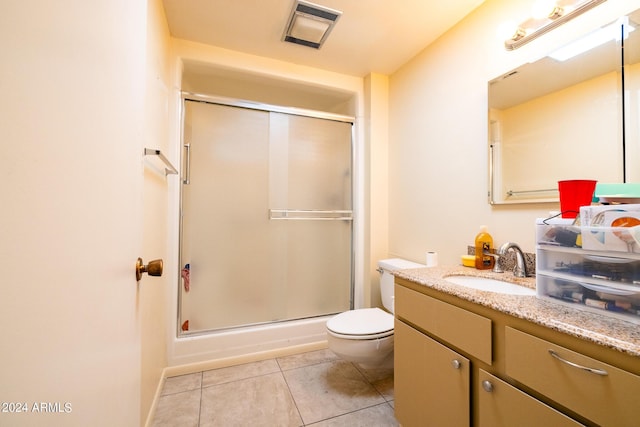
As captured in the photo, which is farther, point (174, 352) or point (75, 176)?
point (174, 352)

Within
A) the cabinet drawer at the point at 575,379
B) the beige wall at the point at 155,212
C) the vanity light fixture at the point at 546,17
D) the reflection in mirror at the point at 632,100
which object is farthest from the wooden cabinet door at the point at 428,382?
the vanity light fixture at the point at 546,17

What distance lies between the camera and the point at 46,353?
1.01 feet

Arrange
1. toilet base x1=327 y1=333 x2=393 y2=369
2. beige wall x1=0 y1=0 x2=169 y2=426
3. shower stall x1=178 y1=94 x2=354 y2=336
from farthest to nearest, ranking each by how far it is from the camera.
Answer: shower stall x1=178 y1=94 x2=354 y2=336
toilet base x1=327 y1=333 x2=393 y2=369
beige wall x1=0 y1=0 x2=169 y2=426

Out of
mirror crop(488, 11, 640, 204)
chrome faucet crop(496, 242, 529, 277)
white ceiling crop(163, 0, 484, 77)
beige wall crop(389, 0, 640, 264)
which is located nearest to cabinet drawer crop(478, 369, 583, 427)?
chrome faucet crop(496, 242, 529, 277)

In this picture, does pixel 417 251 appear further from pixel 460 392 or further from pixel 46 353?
pixel 46 353

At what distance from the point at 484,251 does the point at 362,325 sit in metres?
0.87

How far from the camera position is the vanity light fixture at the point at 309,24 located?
1.57m

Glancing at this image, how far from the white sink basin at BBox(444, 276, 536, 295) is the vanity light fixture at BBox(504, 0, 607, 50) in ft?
4.03

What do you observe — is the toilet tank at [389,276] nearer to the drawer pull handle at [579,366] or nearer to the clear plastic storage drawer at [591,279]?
the clear plastic storage drawer at [591,279]

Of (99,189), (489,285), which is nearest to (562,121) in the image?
(489,285)

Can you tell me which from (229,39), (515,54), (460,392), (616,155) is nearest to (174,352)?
(460,392)

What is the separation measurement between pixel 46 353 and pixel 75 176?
0.79 feet

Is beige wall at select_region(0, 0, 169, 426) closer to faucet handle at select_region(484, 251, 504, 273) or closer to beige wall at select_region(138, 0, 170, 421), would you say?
A: beige wall at select_region(138, 0, 170, 421)

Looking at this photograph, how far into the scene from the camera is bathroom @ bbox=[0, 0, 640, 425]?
275mm
